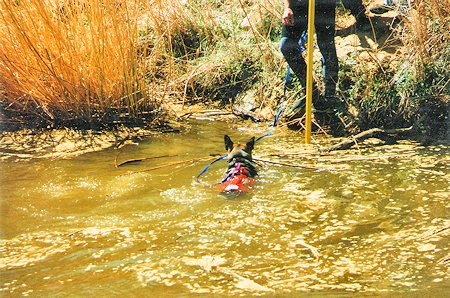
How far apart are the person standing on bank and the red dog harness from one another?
1.60 meters

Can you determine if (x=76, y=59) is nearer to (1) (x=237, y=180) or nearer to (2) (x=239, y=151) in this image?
(2) (x=239, y=151)

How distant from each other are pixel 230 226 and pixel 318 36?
2.54 metres

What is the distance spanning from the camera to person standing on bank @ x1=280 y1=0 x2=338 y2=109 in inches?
221

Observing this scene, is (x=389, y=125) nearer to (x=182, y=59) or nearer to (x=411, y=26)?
(x=411, y=26)

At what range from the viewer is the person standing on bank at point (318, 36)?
5625 millimetres

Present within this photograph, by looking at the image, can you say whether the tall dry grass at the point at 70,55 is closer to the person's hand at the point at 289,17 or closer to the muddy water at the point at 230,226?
the muddy water at the point at 230,226

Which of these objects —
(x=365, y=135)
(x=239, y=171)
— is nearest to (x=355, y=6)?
(x=365, y=135)

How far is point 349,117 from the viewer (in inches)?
229

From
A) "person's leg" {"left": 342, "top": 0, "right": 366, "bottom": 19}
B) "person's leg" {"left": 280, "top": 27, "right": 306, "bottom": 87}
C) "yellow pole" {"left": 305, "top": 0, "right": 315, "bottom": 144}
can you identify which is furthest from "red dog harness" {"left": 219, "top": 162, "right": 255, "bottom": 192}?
"person's leg" {"left": 342, "top": 0, "right": 366, "bottom": 19}

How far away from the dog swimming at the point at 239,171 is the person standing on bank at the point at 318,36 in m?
1.26

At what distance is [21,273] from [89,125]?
302 cm

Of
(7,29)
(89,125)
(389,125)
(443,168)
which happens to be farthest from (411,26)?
(7,29)

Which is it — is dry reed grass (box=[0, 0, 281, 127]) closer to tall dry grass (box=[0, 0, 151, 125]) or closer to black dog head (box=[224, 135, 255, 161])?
tall dry grass (box=[0, 0, 151, 125])

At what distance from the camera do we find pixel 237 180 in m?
4.44
